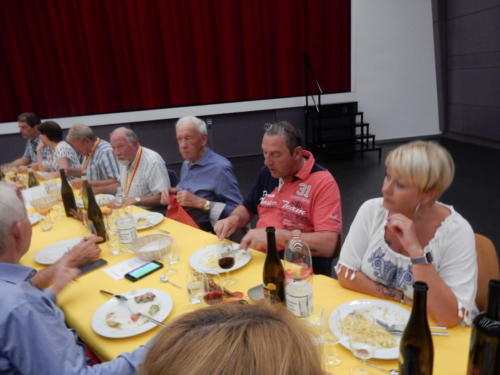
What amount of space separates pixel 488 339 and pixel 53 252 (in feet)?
6.55

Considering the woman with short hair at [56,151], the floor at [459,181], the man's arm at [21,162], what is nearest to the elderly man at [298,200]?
the floor at [459,181]

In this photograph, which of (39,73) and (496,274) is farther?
(39,73)

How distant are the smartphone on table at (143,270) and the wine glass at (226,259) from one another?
301mm

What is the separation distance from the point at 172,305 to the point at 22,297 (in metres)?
0.51

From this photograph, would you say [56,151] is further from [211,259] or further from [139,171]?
[211,259]

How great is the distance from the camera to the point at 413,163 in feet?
4.28

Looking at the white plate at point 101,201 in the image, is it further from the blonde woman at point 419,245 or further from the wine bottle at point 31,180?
the blonde woman at point 419,245

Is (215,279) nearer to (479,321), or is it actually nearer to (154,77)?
(479,321)

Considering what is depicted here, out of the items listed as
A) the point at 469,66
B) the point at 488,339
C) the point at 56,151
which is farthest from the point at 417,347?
the point at 469,66

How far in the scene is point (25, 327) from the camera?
0.99 m

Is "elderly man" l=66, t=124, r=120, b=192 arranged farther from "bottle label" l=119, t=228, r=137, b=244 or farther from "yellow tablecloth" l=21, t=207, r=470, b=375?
"bottle label" l=119, t=228, r=137, b=244

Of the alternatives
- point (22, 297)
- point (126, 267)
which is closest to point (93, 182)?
point (126, 267)

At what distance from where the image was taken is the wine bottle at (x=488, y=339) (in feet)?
2.63

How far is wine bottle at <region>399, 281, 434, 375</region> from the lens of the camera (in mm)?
903
